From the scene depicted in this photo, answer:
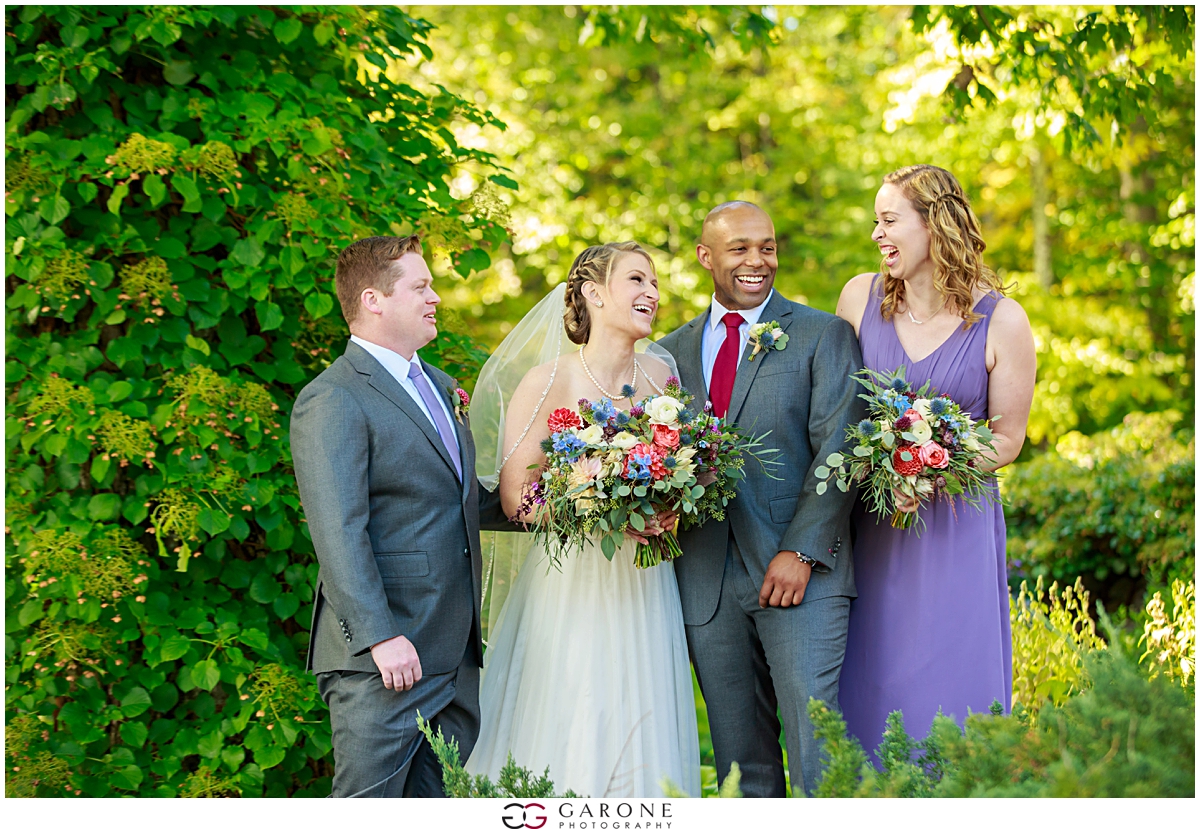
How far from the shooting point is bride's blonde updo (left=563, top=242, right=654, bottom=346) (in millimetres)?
3857

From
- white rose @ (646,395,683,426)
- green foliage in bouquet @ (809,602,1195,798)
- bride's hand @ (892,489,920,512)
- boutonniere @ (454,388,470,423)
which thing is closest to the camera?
A: green foliage in bouquet @ (809,602,1195,798)

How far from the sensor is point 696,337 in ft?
13.3

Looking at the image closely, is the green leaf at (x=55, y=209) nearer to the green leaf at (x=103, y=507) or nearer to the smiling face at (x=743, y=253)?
the green leaf at (x=103, y=507)

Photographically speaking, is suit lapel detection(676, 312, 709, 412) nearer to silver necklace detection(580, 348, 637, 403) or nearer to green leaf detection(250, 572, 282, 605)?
silver necklace detection(580, 348, 637, 403)

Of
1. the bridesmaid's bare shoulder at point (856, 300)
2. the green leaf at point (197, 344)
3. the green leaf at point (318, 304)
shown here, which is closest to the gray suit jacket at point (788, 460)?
the bridesmaid's bare shoulder at point (856, 300)

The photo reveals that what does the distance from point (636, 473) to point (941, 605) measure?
134 centimetres

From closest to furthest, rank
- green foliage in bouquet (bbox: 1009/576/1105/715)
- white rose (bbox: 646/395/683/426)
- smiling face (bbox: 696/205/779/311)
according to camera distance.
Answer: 1. white rose (bbox: 646/395/683/426)
2. smiling face (bbox: 696/205/779/311)
3. green foliage in bouquet (bbox: 1009/576/1105/715)

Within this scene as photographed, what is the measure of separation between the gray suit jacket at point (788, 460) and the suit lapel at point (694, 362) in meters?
0.20

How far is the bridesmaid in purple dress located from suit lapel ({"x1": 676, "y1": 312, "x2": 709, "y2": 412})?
671 mm

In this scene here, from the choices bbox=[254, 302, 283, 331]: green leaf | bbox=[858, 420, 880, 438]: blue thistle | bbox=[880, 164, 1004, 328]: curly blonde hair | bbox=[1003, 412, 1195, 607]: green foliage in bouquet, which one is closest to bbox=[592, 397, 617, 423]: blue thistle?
bbox=[858, 420, 880, 438]: blue thistle

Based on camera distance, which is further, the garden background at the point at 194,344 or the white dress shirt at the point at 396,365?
the garden background at the point at 194,344

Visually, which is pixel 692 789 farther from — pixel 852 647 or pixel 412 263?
pixel 412 263

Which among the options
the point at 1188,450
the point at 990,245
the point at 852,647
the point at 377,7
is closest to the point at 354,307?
the point at 377,7

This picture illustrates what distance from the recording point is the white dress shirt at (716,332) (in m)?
3.88
